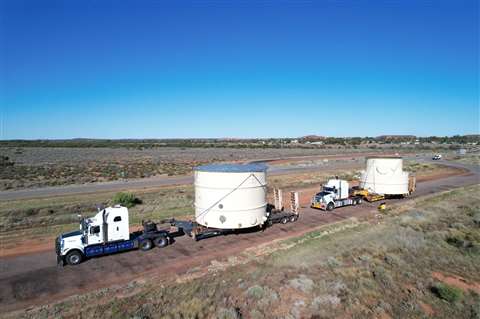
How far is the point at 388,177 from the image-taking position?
1177 inches

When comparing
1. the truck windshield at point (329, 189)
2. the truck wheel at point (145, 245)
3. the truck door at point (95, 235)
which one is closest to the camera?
the truck door at point (95, 235)

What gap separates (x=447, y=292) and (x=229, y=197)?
456 inches

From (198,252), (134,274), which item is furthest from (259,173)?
(134,274)

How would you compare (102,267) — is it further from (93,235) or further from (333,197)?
(333,197)

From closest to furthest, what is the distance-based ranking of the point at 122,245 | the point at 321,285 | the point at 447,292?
the point at 447,292 < the point at 321,285 < the point at 122,245

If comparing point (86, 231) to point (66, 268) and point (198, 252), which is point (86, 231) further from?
point (198, 252)

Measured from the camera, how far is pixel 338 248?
55.0ft

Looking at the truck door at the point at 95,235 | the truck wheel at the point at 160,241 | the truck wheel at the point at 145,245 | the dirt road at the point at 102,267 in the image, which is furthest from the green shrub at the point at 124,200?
the truck door at the point at 95,235

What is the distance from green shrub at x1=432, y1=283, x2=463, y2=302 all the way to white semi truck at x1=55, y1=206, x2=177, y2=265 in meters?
14.2

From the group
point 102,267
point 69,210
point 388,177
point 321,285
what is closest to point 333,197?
point 388,177

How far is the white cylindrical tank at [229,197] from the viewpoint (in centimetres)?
1875

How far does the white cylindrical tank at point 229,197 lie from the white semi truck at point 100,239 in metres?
3.97

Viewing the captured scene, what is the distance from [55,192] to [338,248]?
33759 millimetres

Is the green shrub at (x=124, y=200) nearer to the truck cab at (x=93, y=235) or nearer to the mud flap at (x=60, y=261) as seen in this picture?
the truck cab at (x=93, y=235)
